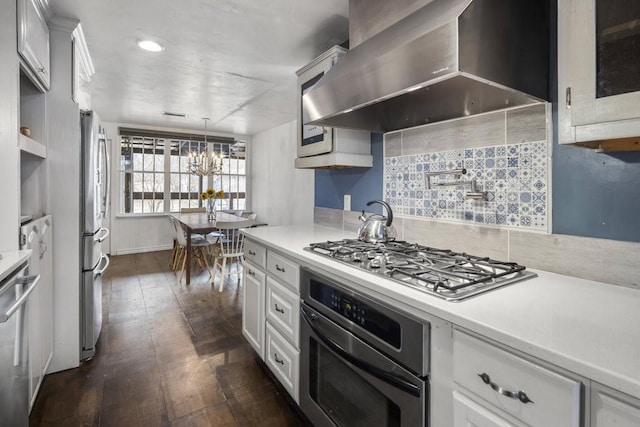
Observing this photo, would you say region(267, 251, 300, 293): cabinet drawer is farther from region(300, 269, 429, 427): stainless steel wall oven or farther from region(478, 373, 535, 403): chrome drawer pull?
region(478, 373, 535, 403): chrome drawer pull

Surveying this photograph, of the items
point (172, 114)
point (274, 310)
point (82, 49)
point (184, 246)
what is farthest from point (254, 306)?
point (172, 114)

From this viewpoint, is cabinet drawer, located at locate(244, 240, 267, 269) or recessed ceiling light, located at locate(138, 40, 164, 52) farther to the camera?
recessed ceiling light, located at locate(138, 40, 164, 52)

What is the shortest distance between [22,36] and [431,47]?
1.80 metres

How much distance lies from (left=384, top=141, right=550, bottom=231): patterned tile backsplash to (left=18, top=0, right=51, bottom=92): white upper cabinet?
1.97 metres

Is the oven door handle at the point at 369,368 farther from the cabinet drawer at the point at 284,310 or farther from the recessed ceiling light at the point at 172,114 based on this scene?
the recessed ceiling light at the point at 172,114

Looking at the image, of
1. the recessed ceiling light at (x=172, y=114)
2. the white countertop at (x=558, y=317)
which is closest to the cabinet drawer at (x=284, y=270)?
the white countertop at (x=558, y=317)

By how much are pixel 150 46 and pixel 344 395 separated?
8.84ft

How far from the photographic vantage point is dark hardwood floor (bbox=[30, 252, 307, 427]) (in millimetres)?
1682

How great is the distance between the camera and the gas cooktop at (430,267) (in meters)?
1.00

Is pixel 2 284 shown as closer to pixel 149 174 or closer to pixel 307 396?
pixel 307 396

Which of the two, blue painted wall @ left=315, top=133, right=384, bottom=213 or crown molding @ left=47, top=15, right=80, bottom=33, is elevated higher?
crown molding @ left=47, top=15, right=80, bottom=33

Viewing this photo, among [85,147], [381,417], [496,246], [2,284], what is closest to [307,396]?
[381,417]

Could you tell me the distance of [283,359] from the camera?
5.74 feet

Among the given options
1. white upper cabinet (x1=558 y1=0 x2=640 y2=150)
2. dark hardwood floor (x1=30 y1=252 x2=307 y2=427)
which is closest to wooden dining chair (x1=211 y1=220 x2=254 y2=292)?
dark hardwood floor (x1=30 y1=252 x2=307 y2=427)
